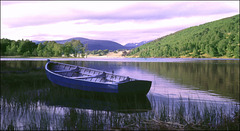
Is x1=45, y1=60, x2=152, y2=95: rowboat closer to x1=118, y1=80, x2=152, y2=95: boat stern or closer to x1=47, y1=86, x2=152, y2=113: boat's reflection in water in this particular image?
x1=118, y1=80, x2=152, y2=95: boat stern

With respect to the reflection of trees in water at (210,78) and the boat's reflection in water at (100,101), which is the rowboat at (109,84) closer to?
the boat's reflection in water at (100,101)

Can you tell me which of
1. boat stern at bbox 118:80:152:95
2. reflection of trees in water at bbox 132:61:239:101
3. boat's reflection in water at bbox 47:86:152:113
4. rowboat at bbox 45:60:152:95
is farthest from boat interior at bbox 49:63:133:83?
reflection of trees in water at bbox 132:61:239:101

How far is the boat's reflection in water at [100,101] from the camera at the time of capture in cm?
1387

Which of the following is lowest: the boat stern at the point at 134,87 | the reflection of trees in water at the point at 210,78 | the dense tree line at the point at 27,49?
the reflection of trees in water at the point at 210,78

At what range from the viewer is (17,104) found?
486 inches

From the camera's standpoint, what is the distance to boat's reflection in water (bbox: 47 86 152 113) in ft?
45.5

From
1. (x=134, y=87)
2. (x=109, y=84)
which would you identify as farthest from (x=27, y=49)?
(x=134, y=87)

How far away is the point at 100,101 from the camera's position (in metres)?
15.9

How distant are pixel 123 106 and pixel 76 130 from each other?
6098 mm

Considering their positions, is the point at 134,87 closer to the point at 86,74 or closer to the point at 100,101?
the point at 100,101

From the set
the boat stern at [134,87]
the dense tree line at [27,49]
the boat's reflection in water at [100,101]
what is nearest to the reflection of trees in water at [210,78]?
the boat stern at [134,87]

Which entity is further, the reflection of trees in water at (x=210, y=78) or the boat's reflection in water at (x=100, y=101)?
the reflection of trees in water at (x=210, y=78)

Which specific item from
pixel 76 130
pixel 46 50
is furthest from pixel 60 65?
pixel 46 50

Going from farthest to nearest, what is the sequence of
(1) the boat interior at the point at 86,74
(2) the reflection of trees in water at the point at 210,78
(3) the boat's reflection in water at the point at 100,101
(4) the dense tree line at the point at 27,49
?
(4) the dense tree line at the point at 27,49 → (2) the reflection of trees in water at the point at 210,78 → (1) the boat interior at the point at 86,74 → (3) the boat's reflection in water at the point at 100,101
